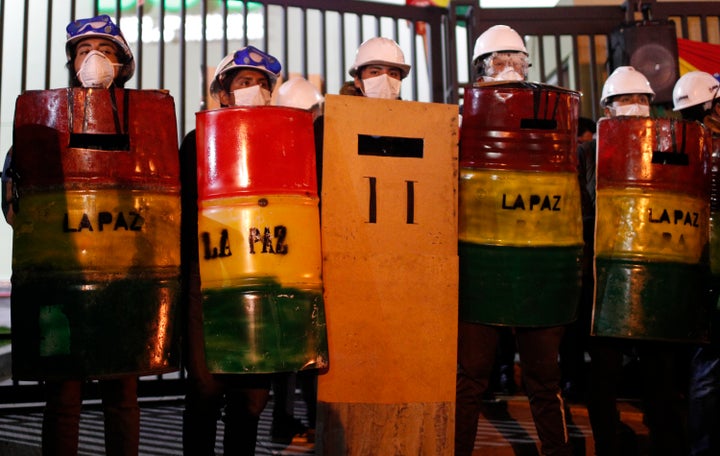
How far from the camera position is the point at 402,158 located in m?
2.56

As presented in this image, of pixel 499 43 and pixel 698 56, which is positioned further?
pixel 698 56

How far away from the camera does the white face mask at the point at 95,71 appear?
8.38 ft

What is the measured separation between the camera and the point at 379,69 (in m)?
2.97

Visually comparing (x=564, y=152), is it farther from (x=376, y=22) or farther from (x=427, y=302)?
(x=376, y=22)

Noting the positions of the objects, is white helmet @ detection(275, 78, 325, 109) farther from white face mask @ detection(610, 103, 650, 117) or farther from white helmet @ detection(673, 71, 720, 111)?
white helmet @ detection(673, 71, 720, 111)

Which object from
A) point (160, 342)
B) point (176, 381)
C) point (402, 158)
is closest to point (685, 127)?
point (402, 158)

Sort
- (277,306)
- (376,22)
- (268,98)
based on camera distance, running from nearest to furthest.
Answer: (277,306), (268,98), (376,22)

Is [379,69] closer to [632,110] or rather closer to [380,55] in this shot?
[380,55]

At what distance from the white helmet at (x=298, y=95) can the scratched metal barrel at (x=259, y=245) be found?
2234 millimetres

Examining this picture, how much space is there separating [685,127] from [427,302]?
1332 millimetres

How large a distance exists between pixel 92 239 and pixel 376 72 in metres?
1.36

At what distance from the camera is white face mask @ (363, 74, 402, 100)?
2895 millimetres

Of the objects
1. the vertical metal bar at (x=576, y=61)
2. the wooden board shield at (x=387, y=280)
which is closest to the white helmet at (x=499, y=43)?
the wooden board shield at (x=387, y=280)

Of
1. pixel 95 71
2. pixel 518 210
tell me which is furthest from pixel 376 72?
pixel 95 71
